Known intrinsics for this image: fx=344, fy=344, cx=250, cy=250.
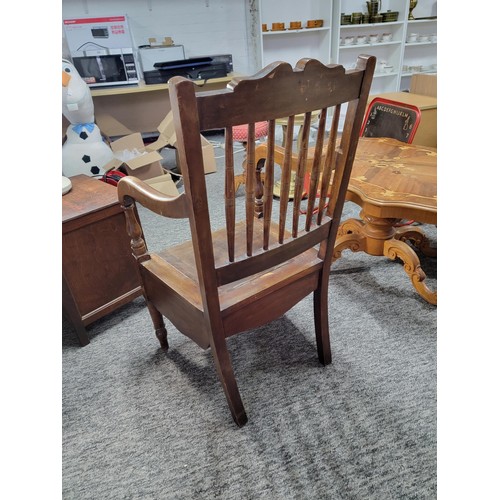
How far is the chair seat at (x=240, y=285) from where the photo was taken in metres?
0.93

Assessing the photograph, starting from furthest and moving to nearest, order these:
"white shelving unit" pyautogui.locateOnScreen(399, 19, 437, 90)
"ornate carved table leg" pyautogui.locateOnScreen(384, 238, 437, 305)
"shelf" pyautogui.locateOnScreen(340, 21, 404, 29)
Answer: "white shelving unit" pyautogui.locateOnScreen(399, 19, 437, 90) → "shelf" pyautogui.locateOnScreen(340, 21, 404, 29) → "ornate carved table leg" pyautogui.locateOnScreen(384, 238, 437, 305)

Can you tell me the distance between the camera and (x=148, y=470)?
1.01 meters

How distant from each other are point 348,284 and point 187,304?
3.23ft

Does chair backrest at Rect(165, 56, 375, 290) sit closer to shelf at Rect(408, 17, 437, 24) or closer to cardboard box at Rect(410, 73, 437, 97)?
cardboard box at Rect(410, 73, 437, 97)

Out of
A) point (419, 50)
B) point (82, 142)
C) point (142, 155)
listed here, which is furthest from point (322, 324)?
point (419, 50)

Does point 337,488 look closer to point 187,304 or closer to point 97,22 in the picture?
point 187,304

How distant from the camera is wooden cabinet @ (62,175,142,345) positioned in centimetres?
128

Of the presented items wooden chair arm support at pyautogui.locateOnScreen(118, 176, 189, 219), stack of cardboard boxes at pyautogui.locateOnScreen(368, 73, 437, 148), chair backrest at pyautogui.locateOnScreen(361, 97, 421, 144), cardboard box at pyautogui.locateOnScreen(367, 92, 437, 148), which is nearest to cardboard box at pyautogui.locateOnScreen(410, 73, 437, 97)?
stack of cardboard boxes at pyautogui.locateOnScreen(368, 73, 437, 148)

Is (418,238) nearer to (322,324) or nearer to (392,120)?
(392,120)

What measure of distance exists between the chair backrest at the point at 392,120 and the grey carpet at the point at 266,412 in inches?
32.8

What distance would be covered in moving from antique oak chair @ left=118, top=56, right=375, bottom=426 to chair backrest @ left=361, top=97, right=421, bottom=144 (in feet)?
2.98

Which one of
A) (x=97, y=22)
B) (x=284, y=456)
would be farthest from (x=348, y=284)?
(x=97, y=22)

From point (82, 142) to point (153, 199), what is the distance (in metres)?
2.01

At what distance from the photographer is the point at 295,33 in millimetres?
3830
